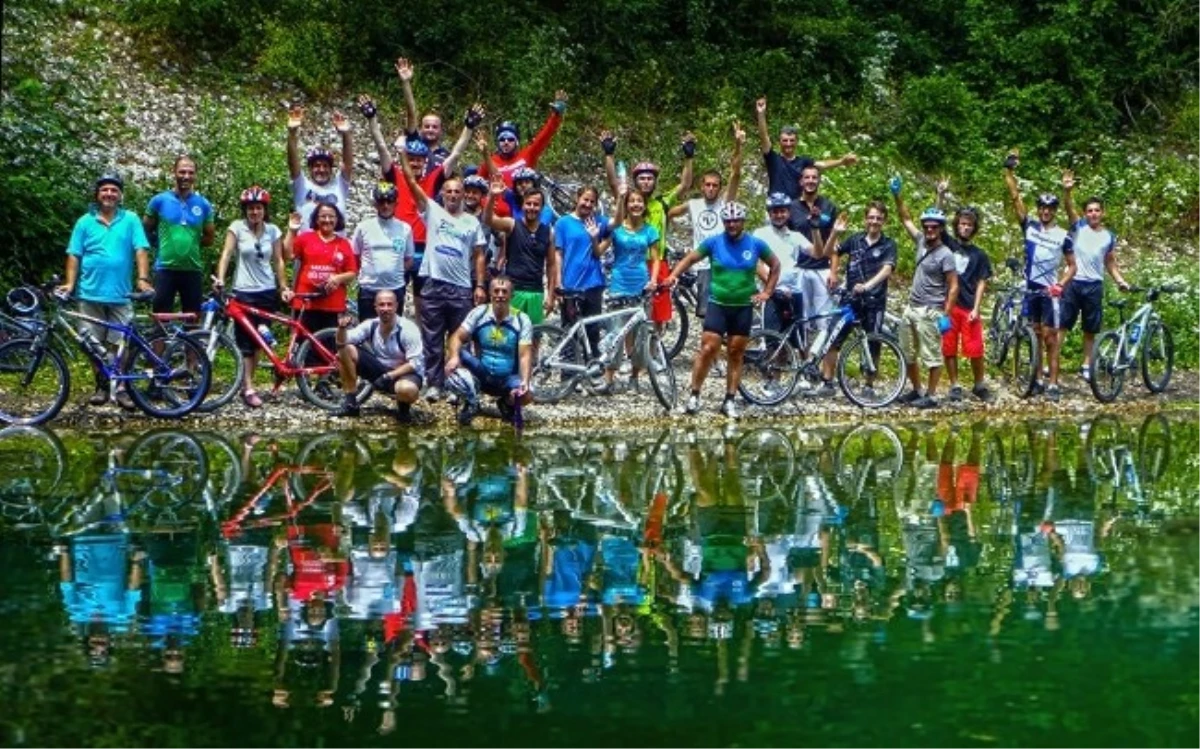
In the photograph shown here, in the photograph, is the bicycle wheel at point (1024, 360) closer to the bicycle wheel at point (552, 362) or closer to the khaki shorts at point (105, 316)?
the bicycle wheel at point (552, 362)

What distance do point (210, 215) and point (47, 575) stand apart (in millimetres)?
6921

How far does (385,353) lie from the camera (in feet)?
56.7

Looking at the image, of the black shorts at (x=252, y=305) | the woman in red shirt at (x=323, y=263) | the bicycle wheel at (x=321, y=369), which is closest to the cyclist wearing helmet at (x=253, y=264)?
the black shorts at (x=252, y=305)

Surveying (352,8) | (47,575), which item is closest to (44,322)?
(47,575)

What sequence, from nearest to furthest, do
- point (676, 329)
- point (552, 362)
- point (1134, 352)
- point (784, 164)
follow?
point (552, 362) → point (784, 164) → point (1134, 352) → point (676, 329)

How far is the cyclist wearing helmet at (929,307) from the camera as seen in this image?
19.2 metres

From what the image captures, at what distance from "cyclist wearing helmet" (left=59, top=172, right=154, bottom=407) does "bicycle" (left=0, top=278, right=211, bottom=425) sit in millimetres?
134

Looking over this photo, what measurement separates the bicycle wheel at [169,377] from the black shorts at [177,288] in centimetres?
84

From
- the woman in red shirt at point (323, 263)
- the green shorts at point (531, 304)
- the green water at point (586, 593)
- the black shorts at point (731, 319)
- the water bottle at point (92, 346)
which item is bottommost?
the green water at point (586, 593)

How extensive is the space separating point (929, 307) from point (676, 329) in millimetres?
3140

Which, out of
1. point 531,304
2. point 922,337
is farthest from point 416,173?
point 922,337

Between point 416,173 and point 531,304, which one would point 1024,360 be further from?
point 416,173

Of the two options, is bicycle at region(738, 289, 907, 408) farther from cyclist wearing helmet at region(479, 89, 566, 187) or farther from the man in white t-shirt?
the man in white t-shirt

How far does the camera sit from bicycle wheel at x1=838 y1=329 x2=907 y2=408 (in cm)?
1906
